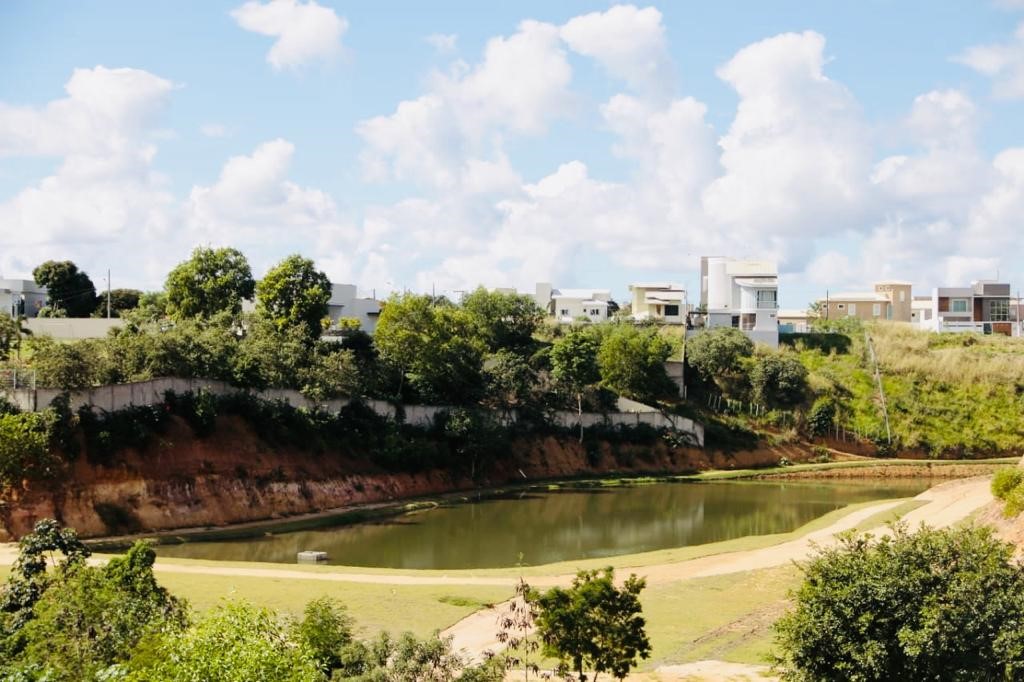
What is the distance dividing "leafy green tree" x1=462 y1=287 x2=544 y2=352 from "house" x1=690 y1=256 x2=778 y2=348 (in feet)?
57.9

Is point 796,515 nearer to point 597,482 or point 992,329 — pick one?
point 597,482

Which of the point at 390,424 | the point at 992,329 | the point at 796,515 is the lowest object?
the point at 796,515

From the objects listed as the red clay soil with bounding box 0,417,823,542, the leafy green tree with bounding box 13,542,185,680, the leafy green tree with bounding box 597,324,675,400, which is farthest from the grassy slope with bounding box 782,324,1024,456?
the leafy green tree with bounding box 13,542,185,680

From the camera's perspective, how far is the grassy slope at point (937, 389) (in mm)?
71750

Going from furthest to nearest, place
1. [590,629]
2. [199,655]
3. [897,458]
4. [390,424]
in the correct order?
→ [897,458] < [390,424] < [590,629] < [199,655]

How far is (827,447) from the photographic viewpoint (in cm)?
7119

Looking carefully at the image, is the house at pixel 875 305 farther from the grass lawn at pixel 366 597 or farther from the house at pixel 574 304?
the grass lawn at pixel 366 597

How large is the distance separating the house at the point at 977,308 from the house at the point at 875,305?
780 centimetres

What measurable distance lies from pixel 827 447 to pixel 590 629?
183 ft

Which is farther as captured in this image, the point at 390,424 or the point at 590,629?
the point at 390,424

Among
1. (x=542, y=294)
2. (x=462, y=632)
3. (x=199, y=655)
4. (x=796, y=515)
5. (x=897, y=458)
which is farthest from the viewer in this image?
(x=542, y=294)

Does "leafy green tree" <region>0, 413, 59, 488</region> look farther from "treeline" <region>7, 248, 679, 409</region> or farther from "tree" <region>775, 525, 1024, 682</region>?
"tree" <region>775, 525, 1024, 682</region>

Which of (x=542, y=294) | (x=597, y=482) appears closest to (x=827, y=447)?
(x=597, y=482)

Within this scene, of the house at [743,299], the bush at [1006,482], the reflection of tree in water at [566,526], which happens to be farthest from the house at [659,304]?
the bush at [1006,482]
